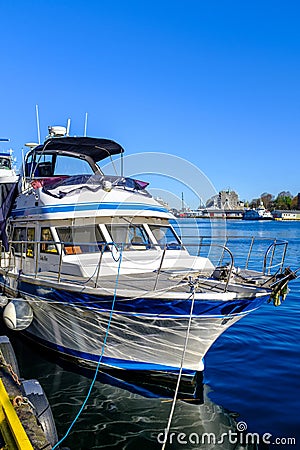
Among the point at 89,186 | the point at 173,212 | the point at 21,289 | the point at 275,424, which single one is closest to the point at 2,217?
the point at 21,289

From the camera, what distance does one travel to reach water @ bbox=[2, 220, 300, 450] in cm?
599

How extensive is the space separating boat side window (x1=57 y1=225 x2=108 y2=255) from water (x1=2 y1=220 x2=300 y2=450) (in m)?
1.85

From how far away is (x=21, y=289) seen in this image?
28.2 feet

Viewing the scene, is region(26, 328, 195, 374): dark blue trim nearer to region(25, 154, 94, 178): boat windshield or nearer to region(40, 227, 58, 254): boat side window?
region(40, 227, 58, 254): boat side window

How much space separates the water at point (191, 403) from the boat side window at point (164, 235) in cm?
41

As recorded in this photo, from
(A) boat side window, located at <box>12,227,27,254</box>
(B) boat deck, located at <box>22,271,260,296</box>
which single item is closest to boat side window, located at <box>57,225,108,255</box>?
(B) boat deck, located at <box>22,271,260,296</box>

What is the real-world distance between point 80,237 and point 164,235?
1.89 m

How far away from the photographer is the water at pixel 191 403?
5.99 metres

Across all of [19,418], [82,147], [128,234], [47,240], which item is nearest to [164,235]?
[128,234]

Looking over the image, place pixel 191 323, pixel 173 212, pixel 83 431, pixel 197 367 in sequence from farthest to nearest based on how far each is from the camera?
pixel 173 212
pixel 197 367
pixel 191 323
pixel 83 431

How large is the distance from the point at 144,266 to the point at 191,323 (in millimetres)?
1669

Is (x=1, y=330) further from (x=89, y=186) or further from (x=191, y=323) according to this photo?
(x=191, y=323)

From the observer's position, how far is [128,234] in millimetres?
8586

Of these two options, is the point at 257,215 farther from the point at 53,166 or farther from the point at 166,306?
the point at 166,306
